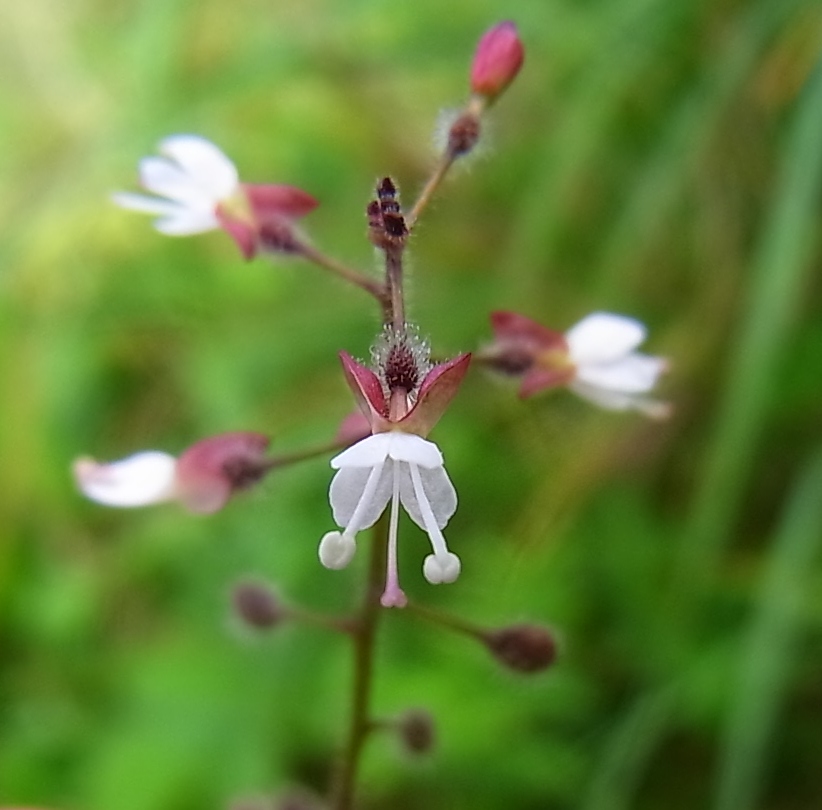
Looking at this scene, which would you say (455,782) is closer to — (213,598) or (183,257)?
(213,598)

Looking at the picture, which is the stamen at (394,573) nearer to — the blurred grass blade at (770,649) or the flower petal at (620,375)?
the flower petal at (620,375)

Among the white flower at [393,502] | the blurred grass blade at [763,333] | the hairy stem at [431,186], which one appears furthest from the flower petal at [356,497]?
the blurred grass blade at [763,333]

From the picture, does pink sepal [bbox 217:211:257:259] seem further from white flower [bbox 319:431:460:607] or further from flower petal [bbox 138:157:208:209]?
white flower [bbox 319:431:460:607]

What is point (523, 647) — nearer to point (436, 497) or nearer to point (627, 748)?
point (436, 497)

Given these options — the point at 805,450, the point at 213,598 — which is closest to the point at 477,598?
the point at 213,598

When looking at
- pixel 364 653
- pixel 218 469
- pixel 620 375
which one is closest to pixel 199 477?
pixel 218 469

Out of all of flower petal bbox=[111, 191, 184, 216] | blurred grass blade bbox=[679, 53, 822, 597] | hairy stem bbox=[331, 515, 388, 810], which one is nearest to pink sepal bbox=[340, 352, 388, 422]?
hairy stem bbox=[331, 515, 388, 810]
